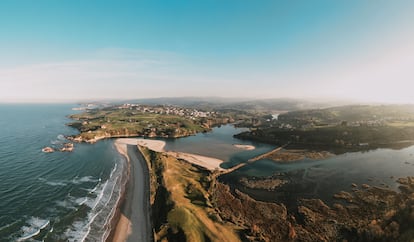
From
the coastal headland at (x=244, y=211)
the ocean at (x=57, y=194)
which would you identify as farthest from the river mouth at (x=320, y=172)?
the ocean at (x=57, y=194)

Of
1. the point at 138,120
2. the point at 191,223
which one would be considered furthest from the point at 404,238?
the point at 138,120

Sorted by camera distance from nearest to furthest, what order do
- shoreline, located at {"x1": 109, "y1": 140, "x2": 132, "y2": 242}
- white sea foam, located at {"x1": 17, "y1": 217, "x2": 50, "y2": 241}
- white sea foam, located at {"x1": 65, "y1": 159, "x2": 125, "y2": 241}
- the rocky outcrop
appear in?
the rocky outcrop → white sea foam, located at {"x1": 17, "y1": 217, "x2": 50, "y2": 241} → shoreline, located at {"x1": 109, "y1": 140, "x2": 132, "y2": 242} → white sea foam, located at {"x1": 65, "y1": 159, "x2": 125, "y2": 241}

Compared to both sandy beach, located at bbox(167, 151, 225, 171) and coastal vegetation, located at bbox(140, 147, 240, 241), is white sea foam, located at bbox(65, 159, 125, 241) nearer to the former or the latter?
coastal vegetation, located at bbox(140, 147, 240, 241)

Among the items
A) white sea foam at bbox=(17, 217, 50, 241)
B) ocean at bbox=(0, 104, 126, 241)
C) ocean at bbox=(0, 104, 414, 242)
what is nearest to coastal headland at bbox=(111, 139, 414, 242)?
ocean at bbox=(0, 104, 414, 242)

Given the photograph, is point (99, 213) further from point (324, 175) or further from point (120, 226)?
point (324, 175)

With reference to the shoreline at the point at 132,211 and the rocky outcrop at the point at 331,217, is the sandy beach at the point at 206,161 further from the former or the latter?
the rocky outcrop at the point at 331,217

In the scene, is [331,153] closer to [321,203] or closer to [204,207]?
[321,203]

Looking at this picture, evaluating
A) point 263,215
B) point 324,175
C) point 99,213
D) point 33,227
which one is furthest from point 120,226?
point 324,175

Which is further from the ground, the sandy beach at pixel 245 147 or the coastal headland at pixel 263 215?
the coastal headland at pixel 263 215
